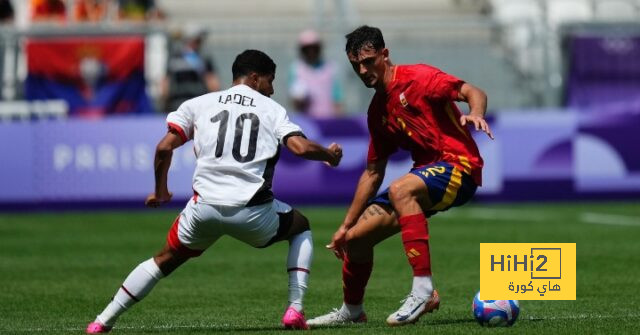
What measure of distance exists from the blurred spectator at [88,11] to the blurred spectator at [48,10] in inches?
11.5

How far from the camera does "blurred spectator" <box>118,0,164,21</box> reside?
2630cm

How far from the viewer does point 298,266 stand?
29.0ft

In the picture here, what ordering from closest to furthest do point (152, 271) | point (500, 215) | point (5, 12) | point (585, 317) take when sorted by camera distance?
point (152, 271), point (585, 317), point (500, 215), point (5, 12)

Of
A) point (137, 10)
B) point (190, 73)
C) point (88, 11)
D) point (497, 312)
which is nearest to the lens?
point (497, 312)

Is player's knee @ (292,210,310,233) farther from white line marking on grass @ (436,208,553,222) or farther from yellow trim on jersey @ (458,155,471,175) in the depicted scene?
white line marking on grass @ (436,208,553,222)

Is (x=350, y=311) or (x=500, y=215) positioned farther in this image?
(x=500, y=215)

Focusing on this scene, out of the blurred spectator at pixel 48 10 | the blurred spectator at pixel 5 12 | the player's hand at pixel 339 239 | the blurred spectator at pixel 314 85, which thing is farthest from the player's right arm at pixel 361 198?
the blurred spectator at pixel 5 12

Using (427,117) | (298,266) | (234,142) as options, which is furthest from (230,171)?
(427,117)

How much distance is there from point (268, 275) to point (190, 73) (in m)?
8.49

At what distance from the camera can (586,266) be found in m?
12.9

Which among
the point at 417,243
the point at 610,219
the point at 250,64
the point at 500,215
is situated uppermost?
the point at 250,64

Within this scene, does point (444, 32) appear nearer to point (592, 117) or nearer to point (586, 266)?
point (592, 117)

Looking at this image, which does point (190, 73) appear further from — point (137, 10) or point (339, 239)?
point (339, 239)

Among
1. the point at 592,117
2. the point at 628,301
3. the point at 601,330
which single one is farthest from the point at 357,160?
the point at 601,330
